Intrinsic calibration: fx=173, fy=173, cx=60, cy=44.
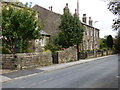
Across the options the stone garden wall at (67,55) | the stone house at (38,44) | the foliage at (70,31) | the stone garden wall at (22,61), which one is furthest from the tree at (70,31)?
the stone garden wall at (22,61)

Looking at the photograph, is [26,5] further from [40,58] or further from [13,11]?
[40,58]

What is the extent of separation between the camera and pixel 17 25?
57.6 ft

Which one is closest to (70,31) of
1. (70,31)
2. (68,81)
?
(70,31)

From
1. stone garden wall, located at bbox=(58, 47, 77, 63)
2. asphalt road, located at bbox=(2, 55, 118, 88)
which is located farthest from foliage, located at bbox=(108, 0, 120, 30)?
stone garden wall, located at bbox=(58, 47, 77, 63)

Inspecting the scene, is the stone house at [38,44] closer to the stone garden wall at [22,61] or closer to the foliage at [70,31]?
the foliage at [70,31]

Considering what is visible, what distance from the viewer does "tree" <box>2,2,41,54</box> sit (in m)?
17.1

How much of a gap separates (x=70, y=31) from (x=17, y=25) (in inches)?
502

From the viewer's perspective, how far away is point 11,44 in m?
18.7

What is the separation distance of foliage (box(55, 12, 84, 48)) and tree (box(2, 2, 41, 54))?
10.4 metres

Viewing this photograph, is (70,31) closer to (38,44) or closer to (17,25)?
(38,44)

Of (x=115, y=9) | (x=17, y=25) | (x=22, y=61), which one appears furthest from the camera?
(x=17, y=25)

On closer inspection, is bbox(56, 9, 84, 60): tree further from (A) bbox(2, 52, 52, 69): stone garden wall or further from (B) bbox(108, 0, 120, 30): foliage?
(B) bbox(108, 0, 120, 30): foliage

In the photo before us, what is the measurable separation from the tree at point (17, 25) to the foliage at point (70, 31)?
34.2 feet

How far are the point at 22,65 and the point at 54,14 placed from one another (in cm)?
2100
